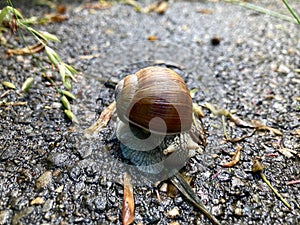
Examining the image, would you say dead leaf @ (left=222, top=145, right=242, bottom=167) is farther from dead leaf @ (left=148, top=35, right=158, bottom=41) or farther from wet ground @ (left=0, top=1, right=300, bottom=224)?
dead leaf @ (left=148, top=35, right=158, bottom=41)

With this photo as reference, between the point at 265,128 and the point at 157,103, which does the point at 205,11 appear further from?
the point at 157,103

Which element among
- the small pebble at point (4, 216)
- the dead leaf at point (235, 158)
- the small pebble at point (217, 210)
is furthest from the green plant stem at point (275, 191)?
the small pebble at point (4, 216)

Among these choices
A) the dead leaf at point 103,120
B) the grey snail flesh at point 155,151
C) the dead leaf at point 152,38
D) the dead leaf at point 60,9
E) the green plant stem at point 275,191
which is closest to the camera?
the green plant stem at point 275,191

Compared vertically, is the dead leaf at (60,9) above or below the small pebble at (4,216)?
above

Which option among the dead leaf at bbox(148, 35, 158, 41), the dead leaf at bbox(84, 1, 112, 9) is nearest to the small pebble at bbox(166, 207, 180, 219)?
the dead leaf at bbox(148, 35, 158, 41)

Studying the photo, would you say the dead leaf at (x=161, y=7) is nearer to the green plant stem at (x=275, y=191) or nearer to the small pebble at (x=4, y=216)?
the green plant stem at (x=275, y=191)

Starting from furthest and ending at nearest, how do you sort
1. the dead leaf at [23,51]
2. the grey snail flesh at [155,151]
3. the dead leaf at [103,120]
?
1. the dead leaf at [23,51]
2. the dead leaf at [103,120]
3. the grey snail flesh at [155,151]
